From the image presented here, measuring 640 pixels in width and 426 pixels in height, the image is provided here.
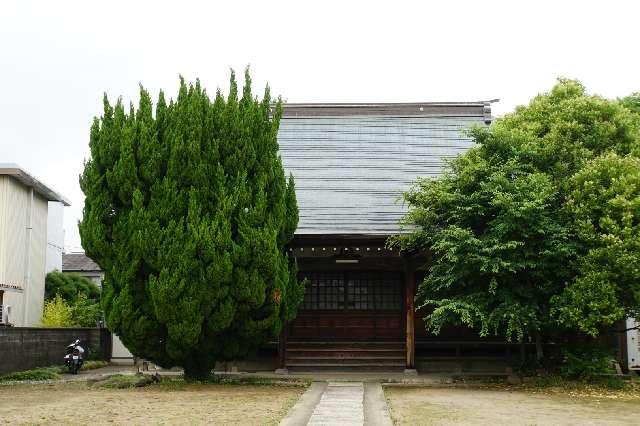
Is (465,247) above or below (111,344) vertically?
above

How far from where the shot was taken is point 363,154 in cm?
2208

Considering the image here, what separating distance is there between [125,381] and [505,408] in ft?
28.0

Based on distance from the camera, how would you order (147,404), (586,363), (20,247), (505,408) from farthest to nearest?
1. (20,247)
2. (586,363)
3. (147,404)
4. (505,408)

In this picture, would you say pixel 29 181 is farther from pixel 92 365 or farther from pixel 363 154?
pixel 363 154

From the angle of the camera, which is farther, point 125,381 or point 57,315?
point 57,315

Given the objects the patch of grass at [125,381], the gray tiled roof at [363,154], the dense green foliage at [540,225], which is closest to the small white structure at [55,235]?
the gray tiled roof at [363,154]

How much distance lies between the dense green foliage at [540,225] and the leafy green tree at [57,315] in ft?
40.8

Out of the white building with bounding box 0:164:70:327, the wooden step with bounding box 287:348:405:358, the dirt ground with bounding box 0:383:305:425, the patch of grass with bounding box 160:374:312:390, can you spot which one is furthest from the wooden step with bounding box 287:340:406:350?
the white building with bounding box 0:164:70:327

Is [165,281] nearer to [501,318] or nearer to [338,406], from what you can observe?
[338,406]

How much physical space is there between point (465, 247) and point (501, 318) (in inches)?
66.5

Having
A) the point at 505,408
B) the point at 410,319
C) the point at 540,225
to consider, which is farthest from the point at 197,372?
the point at 540,225

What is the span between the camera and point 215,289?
13.2 meters

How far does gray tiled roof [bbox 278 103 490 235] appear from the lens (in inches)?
754

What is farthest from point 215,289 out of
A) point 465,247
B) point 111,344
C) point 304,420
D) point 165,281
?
point 111,344
